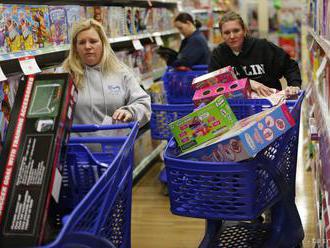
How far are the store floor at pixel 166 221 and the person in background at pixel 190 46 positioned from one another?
129 centimetres

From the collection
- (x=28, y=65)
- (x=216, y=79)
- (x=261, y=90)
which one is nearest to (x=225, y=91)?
(x=216, y=79)

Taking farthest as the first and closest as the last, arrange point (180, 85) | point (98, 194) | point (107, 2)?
point (107, 2), point (180, 85), point (98, 194)

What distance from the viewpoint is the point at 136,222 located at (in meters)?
4.22

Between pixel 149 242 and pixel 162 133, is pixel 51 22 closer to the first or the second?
pixel 162 133

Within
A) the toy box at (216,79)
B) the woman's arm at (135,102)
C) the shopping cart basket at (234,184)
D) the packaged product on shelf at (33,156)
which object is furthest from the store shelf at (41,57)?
the packaged product on shelf at (33,156)

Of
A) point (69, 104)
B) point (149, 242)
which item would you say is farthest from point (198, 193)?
point (149, 242)

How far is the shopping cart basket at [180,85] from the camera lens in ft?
15.9

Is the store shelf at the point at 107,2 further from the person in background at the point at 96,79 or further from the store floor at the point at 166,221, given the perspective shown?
the store floor at the point at 166,221

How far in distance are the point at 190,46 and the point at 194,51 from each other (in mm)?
78

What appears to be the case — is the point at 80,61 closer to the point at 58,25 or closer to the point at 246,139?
the point at 58,25

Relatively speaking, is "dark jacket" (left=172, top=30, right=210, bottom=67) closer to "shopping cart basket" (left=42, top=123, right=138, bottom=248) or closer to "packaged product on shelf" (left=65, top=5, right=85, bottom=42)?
"packaged product on shelf" (left=65, top=5, right=85, bottom=42)

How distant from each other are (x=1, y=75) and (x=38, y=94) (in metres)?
1.11

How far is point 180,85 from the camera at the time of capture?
487 cm

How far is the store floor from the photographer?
379 cm
